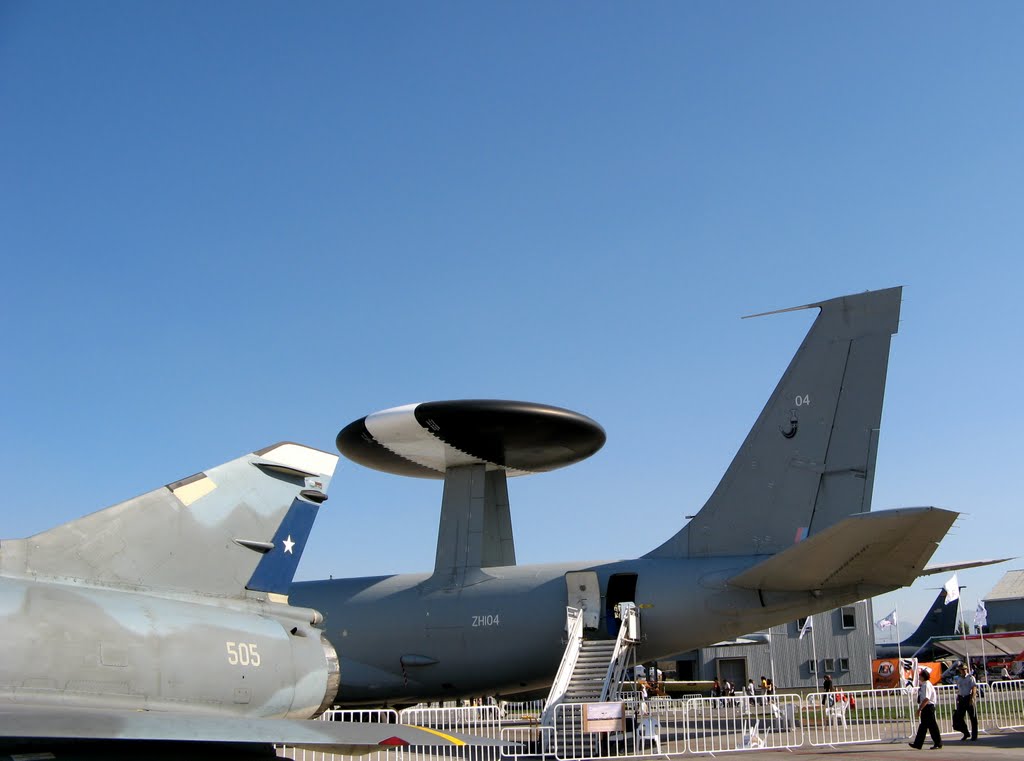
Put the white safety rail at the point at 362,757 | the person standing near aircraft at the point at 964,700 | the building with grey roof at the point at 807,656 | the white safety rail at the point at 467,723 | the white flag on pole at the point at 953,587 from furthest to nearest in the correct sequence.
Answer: the building with grey roof at the point at 807,656 < the white flag on pole at the point at 953,587 < the person standing near aircraft at the point at 964,700 < the white safety rail at the point at 467,723 < the white safety rail at the point at 362,757

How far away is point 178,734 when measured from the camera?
17.6 ft

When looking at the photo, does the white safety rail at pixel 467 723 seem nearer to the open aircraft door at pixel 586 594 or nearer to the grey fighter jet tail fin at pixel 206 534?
the open aircraft door at pixel 586 594

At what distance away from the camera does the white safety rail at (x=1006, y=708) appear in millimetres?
16938

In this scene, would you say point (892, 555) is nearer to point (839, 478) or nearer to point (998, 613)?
point (839, 478)

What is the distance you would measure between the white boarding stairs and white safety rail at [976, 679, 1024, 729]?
719cm

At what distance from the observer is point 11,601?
604 centimetres

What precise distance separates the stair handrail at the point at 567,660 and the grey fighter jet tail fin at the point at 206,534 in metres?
7.08

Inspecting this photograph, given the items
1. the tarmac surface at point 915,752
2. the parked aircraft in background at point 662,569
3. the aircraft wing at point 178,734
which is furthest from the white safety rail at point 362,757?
the aircraft wing at point 178,734

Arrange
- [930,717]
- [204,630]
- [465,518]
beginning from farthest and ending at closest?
[465,518], [930,717], [204,630]

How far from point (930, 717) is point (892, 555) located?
2.29 metres

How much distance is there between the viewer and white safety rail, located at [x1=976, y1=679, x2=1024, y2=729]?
1694 cm

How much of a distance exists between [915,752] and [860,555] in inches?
111

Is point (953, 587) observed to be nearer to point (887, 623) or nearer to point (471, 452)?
point (887, 623)

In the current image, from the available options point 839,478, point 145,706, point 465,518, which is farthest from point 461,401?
point 145,706
